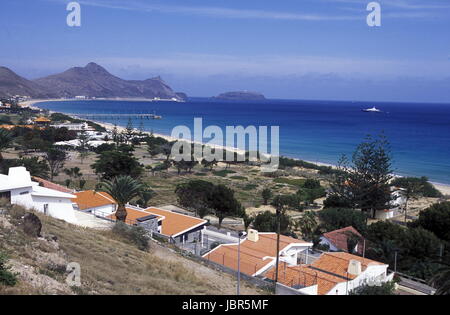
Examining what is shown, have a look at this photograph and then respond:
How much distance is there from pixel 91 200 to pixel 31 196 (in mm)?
4630

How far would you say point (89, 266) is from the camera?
10156 mm

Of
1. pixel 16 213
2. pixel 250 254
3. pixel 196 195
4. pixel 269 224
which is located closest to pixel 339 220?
pixel 269 224

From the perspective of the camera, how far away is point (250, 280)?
13.2 m

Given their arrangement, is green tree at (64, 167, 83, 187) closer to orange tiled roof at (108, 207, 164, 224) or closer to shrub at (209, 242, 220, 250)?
orange tiled roof at (108, 207, 164, 224)

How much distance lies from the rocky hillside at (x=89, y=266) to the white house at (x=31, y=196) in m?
2.39

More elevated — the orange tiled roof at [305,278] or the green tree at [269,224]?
the orange tiled roof at [305,278]

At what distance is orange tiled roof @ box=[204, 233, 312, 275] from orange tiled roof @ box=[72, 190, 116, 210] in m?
7.32

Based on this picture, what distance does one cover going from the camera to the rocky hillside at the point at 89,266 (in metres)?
8.49

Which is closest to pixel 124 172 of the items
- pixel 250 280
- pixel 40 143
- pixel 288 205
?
pixel 288 205

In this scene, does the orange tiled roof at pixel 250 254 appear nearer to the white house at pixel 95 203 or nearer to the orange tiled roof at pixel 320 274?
the orange tiled roof at pixel 320 274

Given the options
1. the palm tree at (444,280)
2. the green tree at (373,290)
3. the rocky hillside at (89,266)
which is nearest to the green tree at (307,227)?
the green tree at (373,290)

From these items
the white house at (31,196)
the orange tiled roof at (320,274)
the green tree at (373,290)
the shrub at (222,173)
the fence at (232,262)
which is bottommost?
the shrub at (222,173)

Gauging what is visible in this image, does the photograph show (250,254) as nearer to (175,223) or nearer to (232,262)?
(232,262)

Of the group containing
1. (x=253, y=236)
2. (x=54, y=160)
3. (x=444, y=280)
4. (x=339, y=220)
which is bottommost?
(x=339, y=220)
